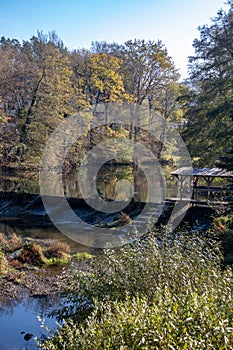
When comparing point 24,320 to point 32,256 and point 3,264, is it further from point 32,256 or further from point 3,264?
point 32,256

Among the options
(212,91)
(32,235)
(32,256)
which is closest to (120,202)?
(32,235)

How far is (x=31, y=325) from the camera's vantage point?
718cm

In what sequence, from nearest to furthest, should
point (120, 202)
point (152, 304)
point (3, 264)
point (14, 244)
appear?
point (152, 304) < point (3, 264) < point (14, 244) < point (120, 202)

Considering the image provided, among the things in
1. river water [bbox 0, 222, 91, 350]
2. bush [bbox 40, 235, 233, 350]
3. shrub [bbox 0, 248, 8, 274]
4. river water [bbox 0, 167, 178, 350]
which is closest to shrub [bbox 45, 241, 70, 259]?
river water [bbox 0, 167, 178, 350]

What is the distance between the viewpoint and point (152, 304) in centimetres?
488

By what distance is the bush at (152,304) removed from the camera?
3.43 metres

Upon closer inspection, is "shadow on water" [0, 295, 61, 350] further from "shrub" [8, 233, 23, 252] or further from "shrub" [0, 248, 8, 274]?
"shrub" [8, 233, 23, 252]

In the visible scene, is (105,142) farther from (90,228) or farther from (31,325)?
(31,325)

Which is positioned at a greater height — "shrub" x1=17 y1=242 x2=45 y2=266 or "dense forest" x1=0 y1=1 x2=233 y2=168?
"dense forest" x1=0 y1=1 x2=233 y2=168

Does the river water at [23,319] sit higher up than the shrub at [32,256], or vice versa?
the shrub at [32,256]

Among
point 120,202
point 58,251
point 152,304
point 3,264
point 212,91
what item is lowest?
point 3,264

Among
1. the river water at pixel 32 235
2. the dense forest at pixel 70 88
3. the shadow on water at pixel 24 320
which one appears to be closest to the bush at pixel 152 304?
the shadow on water at pixel 24 320

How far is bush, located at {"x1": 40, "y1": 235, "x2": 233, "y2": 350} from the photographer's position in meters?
3.43

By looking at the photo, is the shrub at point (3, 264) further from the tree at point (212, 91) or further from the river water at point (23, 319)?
the tree at point (212, 91)
